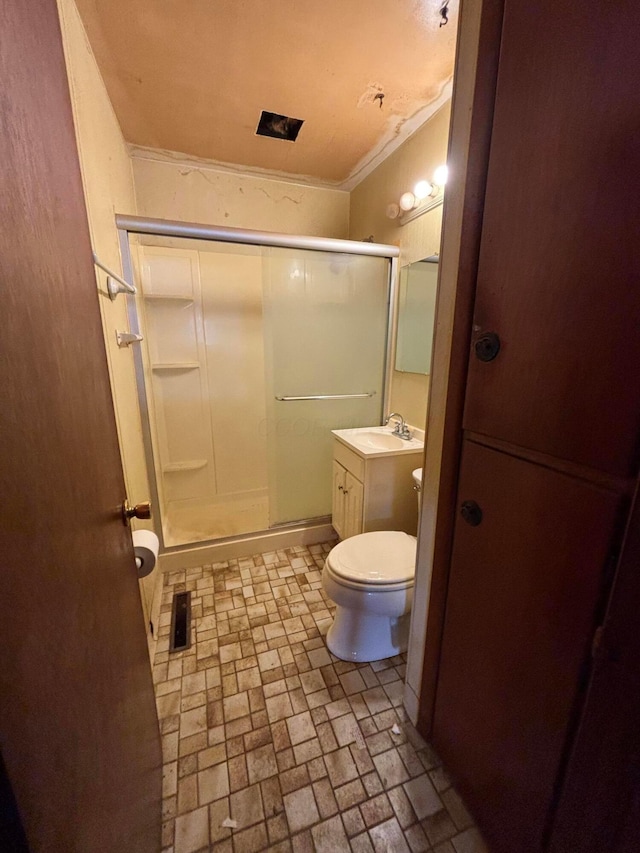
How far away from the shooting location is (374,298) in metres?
2.14

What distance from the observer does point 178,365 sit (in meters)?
2.49

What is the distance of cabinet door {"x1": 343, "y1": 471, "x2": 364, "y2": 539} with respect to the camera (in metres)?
1.79

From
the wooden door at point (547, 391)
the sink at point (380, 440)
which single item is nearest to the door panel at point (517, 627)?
the wooden door at point (547, 391)

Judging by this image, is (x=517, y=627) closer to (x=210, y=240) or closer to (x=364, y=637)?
(x=364, y=637)

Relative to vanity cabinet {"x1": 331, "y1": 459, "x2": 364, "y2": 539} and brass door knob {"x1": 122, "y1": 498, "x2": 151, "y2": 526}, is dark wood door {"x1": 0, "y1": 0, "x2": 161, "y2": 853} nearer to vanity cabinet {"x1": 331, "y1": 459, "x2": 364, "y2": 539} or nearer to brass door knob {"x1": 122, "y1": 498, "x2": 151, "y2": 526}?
brass door knob {"x1": 122, "y1": 498, "x2": 151, "y2": 526}

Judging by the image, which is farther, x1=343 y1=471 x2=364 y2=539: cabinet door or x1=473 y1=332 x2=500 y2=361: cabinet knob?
x1=343 y1=471 x2=364 y2=539: cabinet door

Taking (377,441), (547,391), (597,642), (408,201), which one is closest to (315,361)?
(377,441)

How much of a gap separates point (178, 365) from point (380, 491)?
1.79m

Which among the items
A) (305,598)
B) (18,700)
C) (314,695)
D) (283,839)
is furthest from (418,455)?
(18,700)

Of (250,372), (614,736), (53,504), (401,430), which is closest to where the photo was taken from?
(53,504)

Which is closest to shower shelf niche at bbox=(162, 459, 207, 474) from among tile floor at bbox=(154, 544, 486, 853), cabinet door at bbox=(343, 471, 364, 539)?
tile floor at bbox=(154, 544, 486, 853)

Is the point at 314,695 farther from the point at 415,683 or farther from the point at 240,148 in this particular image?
the point at 240,148

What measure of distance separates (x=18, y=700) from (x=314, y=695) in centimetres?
123

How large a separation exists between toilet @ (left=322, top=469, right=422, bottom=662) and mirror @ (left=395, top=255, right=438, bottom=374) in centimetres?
75
